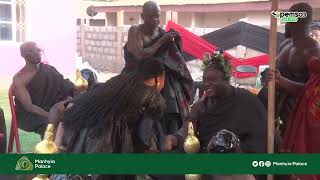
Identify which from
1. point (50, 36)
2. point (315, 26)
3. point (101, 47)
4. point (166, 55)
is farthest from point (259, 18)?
point (50, 36)

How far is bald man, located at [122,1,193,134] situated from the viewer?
403 cm

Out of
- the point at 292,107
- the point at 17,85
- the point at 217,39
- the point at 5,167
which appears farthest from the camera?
the point at 217,39

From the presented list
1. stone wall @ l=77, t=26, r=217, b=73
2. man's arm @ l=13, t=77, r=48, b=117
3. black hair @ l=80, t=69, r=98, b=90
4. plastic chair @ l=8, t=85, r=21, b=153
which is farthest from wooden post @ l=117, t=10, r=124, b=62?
plastic chair @ l=8, t=85, r=21, b=153

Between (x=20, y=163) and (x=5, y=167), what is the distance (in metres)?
0.09

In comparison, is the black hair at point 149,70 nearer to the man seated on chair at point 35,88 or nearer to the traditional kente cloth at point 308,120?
the traditional kente cloth at point 308,120

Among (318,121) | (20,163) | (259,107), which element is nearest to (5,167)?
(20,163)

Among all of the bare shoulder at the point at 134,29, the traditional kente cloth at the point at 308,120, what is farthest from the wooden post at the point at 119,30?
the traditional kente cloth at the point at 308,120

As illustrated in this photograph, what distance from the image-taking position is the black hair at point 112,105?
2.93 m

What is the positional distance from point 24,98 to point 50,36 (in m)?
0.68

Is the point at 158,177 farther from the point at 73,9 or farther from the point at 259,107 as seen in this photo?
the point at 73,9

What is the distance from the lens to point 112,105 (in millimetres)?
2941

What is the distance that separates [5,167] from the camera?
2.98m

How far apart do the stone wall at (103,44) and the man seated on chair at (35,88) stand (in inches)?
14.3

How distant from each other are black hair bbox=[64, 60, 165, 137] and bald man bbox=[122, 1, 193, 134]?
2.71ft
